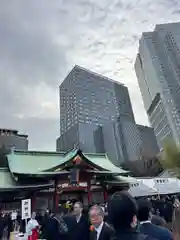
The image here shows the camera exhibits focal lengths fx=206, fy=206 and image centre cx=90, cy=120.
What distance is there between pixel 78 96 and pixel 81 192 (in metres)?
88.8

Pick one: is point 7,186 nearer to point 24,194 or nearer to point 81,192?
point 24,194

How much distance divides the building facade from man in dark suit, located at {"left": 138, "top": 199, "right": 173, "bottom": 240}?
61.3 meters

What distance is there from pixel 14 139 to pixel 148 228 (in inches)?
2556

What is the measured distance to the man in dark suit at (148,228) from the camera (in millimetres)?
2609

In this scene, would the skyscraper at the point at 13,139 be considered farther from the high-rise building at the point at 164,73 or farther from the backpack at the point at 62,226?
the backpack at the point at 62,226

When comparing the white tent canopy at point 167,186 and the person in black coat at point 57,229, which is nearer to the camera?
the person in black coat at point 57,229

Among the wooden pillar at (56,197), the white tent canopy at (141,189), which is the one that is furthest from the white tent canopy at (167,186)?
the wooden pillar at (56,197)

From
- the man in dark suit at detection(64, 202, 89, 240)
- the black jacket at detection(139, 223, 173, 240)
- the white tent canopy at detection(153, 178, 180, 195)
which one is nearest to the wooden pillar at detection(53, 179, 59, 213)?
the man in dark suit at detection(64, 202, 89, 240)

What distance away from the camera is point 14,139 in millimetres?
62938

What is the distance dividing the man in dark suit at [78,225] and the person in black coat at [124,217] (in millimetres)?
2326

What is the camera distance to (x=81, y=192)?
1520 cm

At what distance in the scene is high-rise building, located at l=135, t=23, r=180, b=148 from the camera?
279 ft

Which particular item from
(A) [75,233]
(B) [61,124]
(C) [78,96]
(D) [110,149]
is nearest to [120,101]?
(C) [78,96]

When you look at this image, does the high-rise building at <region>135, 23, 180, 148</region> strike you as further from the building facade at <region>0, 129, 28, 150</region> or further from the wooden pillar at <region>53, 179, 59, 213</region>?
the wooden pillar at <region>53, 179, 59, 213</region>
